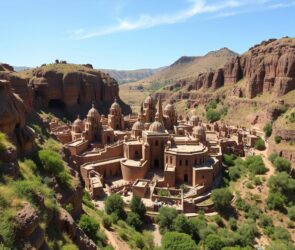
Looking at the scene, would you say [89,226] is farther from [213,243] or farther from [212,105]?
[212,105]

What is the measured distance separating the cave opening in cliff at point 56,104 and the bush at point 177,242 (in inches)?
2167

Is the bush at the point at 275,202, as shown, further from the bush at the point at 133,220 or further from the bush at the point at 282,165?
the bush at the point at 133,220

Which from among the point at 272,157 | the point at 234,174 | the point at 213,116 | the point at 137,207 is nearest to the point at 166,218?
the point at 137,207

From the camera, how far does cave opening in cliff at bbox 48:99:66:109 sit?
75169mm

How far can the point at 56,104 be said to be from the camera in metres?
76.2

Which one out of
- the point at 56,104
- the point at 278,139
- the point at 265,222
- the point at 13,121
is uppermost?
the point at 13,121

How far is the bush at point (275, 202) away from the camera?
38875 millimetres

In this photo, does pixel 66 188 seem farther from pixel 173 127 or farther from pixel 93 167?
pixel 173 127

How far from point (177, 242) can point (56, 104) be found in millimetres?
57624

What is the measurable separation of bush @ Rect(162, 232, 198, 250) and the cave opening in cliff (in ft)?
181

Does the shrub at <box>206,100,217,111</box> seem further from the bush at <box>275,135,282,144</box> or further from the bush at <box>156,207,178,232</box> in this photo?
the bush at <box>156,207,178,232</box>

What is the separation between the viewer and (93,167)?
40875 mm

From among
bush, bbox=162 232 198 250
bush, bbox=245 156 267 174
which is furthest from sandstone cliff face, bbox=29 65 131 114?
bush, bbox=162 232 198 250

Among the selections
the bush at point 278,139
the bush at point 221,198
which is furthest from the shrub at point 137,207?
the bush at point 278,139
